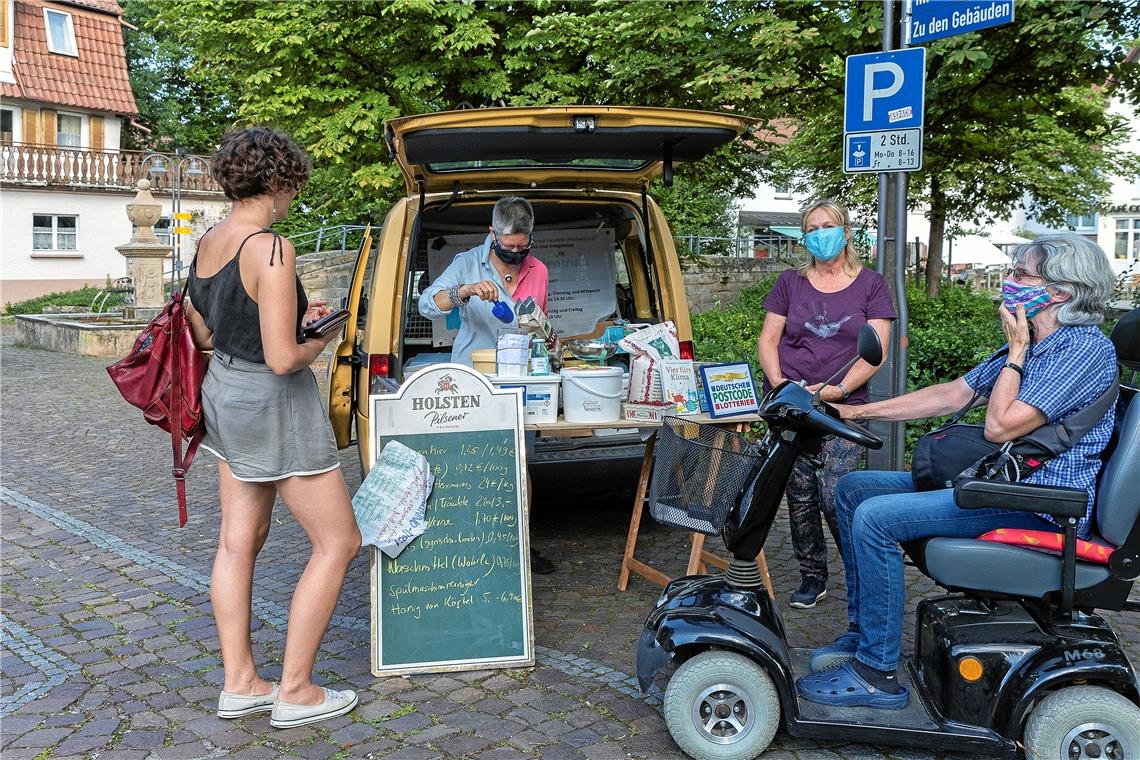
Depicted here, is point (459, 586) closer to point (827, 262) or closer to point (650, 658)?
point (650, 658)

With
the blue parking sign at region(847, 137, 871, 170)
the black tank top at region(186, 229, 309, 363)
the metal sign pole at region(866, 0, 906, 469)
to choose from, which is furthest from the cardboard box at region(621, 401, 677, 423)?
the blue parking sign at region(847, 137, 871, 170)

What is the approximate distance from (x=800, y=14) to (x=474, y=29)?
532cm

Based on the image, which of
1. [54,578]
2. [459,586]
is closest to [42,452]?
[54,578]

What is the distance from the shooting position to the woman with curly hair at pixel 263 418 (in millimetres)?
3379

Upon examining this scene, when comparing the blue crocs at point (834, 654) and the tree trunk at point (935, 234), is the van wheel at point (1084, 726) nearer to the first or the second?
the blue crocs at point (834, 654)

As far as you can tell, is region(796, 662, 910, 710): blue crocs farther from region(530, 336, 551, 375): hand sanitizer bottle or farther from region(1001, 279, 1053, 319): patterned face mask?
region(530, 336, 551, 375): hand sanitizer bottle

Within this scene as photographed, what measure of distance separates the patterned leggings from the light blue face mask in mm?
844

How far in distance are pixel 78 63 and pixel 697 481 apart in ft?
130

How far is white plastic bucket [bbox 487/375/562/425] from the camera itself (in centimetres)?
436

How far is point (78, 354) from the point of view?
56.7 feet

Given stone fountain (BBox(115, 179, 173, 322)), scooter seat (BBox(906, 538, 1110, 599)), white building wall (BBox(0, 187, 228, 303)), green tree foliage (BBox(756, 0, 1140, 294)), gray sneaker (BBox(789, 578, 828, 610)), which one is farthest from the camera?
white building wall (BBox(0, 187, 228, 303))

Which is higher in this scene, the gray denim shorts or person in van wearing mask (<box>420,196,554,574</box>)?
person in van wearing mask (<box>420,196,554,574</box>)

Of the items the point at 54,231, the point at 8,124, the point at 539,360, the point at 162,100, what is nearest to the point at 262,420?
the point at 539,360

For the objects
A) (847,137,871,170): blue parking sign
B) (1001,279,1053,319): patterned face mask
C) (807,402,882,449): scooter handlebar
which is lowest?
(807,402,882,449): scooter handlebar
